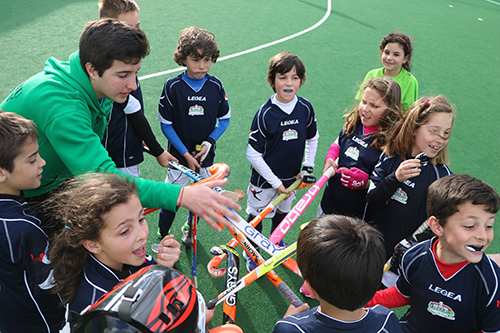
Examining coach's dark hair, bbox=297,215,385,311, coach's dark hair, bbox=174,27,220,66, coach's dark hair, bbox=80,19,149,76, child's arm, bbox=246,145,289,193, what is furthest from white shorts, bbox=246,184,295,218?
coach's dark hair, bbox=297,215,385,311

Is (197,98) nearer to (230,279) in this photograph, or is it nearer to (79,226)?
(230,279)

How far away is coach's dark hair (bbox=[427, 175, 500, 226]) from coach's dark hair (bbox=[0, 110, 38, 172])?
7.07ft

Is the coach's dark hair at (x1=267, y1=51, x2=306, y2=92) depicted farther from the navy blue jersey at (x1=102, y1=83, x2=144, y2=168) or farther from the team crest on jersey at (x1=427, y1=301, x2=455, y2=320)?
the team crest on jersey at (x1=427, y1=301, x2=455, y2=320)

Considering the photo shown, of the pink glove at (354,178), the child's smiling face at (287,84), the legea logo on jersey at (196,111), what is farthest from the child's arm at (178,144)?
the pink glove at (354,178)

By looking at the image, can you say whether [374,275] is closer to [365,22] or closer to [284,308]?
[284,308]

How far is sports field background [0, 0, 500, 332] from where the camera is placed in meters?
4.28

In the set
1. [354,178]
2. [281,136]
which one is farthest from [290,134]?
[354,178]

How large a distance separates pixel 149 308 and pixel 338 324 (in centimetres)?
71

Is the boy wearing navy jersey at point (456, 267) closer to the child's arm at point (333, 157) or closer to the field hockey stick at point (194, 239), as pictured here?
the child's arm at point (333, 157)

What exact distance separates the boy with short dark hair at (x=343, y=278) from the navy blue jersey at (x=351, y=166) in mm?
1447

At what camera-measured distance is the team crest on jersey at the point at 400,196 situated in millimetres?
2533

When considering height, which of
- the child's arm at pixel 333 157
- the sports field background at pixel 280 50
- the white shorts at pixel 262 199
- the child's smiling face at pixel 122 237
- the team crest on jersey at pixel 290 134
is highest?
the child's smiling face at pixel 122 237

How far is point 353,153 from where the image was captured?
2896 mm

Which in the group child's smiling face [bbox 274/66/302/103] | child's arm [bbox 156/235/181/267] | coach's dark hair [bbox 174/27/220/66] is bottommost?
child's arm [bbox 156/235/181/267]
